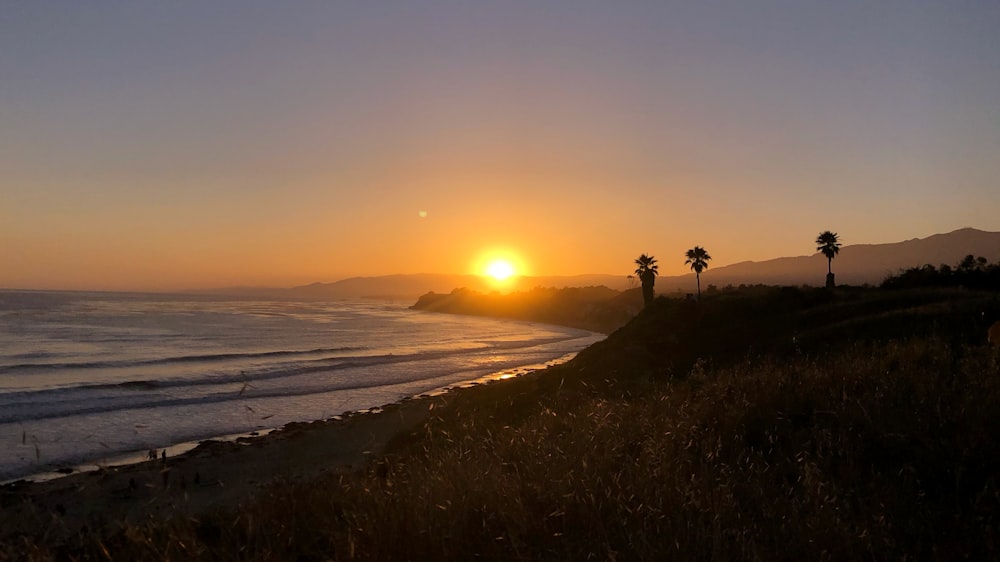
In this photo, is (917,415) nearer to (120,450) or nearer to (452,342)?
(120,450)

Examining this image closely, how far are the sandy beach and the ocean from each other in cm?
159

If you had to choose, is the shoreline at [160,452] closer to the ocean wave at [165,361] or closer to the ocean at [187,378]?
the ocean at [187,378]

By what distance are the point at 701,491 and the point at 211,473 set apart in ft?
54.2

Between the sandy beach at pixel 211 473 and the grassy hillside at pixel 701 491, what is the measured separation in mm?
5790

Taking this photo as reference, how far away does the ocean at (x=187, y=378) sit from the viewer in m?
21.1

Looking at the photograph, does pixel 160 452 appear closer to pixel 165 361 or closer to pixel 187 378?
pixel 187 378

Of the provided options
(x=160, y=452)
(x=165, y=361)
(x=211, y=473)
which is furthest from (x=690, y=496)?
(x=165, y=361)

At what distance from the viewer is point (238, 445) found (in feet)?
67.0

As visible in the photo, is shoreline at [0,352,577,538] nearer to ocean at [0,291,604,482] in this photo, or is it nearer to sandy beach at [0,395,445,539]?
sandy beach at [0,395,445,539]

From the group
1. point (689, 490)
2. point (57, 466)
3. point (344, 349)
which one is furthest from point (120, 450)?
point (344, 349)

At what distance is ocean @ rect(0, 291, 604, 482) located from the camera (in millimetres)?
21078

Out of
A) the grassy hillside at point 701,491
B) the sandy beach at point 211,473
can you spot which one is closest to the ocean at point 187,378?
the grassy hillside at point 701,491

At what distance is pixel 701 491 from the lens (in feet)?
13.3

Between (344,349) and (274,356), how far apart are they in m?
7.39
